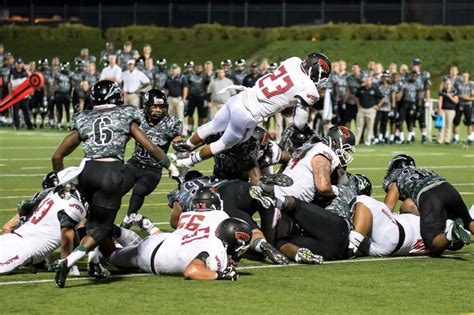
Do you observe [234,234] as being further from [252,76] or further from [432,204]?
[252,76]

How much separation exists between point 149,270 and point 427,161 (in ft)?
42.7

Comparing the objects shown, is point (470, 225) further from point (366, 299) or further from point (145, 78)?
point (145, 78)

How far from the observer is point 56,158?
9969 mm

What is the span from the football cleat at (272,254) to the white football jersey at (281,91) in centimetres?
217

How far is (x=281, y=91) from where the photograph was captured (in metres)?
12.2

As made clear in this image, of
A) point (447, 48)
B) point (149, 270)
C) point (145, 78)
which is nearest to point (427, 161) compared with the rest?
point (145, 78)

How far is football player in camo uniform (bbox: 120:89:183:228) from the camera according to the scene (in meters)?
12.6

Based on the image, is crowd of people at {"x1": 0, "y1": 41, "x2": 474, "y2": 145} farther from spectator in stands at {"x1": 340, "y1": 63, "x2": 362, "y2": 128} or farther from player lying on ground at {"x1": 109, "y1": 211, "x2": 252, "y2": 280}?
player lying on ground at {"x1": 109, "y1": 211, "x2": 252, "y2": 280}

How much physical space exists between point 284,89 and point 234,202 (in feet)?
6.19

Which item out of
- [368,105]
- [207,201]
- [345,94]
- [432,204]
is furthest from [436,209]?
[345,94]

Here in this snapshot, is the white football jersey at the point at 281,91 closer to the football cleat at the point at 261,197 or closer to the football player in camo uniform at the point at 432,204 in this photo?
the football player in camo uniform at the point at 432,204

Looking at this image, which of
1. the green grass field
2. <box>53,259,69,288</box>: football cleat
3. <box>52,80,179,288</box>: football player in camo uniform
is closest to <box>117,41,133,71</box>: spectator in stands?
the green grass field

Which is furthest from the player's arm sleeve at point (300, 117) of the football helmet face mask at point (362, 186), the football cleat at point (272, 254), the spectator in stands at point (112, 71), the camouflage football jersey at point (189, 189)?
the spectator in stands at point (112, 71)

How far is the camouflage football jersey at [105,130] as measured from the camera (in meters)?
9.62
